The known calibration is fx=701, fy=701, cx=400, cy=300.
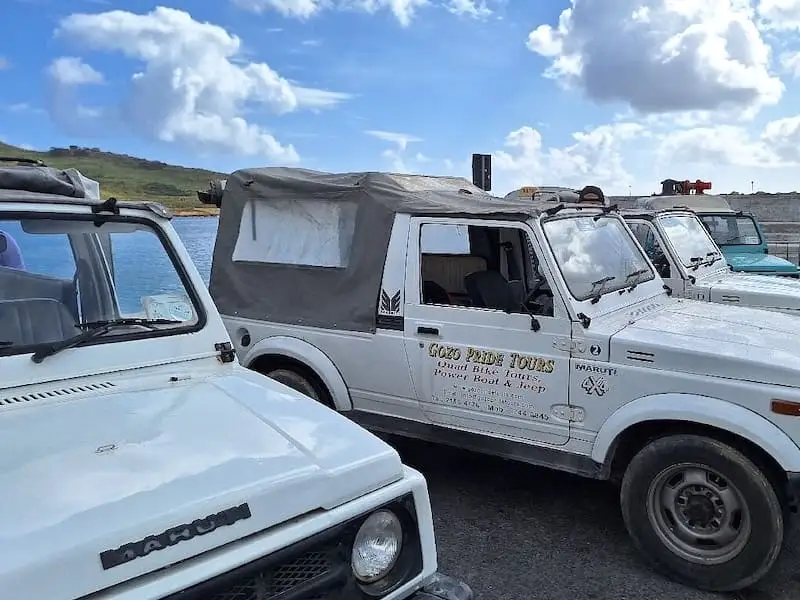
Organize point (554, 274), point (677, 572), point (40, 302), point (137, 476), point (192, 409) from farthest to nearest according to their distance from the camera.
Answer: point (554, 274)
point (677, 572)
point (40, 302)
point (192, 409)
point (137, 476)

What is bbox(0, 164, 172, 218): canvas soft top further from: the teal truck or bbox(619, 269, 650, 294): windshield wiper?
the teal truck

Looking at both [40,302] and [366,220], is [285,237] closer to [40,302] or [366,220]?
[366,220]

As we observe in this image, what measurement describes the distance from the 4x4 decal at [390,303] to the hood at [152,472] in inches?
81.9

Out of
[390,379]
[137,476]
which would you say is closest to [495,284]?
[390,379]

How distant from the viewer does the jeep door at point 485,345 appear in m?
4.12

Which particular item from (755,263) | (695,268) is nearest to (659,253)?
(695,268)

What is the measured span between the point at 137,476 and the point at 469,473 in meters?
3.62

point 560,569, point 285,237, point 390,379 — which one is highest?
point 285,237

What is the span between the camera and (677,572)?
3.71 m

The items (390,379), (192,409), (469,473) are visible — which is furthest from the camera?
(469,473)

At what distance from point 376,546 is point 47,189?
7.03ft

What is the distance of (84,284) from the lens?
121 inches

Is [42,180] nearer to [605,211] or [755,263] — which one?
[605,211]

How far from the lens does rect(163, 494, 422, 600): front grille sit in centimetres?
176
